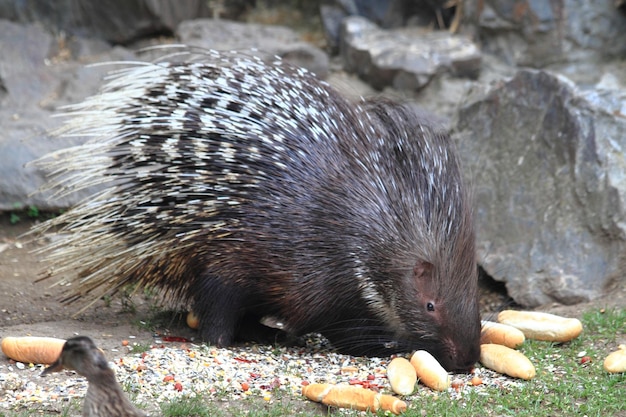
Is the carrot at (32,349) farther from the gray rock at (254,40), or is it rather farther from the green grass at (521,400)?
the gray rock at (254,40)

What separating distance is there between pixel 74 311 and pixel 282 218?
5.21 feet

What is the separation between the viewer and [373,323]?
4.41m

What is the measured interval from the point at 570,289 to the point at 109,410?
3292mm

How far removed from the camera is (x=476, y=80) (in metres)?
8.05

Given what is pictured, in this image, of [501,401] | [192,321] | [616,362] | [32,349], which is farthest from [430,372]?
[32,349]

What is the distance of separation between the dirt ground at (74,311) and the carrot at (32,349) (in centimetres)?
34

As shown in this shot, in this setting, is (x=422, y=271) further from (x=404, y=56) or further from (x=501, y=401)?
(x=404, y=56)

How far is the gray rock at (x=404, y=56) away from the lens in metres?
7.90

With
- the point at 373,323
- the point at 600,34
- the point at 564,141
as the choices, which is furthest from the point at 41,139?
the point at 600,34

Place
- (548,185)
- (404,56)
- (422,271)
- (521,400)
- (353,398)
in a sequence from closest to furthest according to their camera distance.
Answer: (353,398) < (521,400) < (422,271) < (548,185) < (404,56)

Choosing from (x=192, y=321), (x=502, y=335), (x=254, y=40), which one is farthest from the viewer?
(x=254, y=40)

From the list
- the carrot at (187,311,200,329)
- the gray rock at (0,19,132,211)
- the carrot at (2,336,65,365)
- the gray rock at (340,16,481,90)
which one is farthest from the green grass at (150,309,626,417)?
the gray rock at (340,16,481,90)

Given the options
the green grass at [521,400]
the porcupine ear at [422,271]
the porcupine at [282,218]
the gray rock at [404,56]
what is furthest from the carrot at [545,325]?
the gray rock at [404,56]

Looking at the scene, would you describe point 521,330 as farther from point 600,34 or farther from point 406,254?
point 600,34
